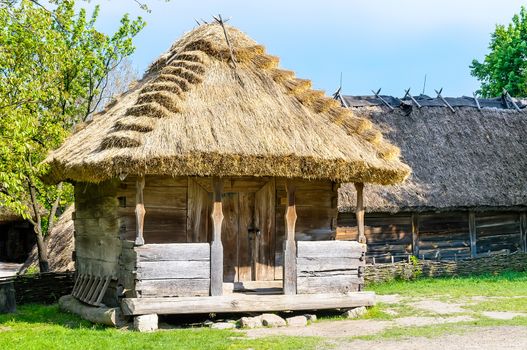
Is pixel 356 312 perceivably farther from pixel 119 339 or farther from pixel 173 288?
pixel 119 339

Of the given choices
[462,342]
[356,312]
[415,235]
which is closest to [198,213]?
[356,312]

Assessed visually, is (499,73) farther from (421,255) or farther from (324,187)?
(324,187)

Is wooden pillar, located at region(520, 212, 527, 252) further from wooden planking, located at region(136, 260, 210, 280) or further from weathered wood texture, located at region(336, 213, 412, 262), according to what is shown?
wooden planking, located at region(136, 260, 210, 280)

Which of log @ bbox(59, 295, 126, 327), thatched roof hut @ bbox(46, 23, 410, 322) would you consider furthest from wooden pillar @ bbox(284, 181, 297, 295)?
log @ bbox(59, 295, 126, 327)

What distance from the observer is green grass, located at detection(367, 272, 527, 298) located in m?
17.9

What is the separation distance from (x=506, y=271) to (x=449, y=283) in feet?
11.5

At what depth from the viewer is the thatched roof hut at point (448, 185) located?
22.7 meters

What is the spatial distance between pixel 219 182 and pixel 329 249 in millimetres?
2578

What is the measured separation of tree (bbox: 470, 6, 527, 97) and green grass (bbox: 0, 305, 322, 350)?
95.0 ft

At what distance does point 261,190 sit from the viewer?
15.7 m

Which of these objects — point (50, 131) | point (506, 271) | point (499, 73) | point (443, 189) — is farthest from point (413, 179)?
point (499, 73)

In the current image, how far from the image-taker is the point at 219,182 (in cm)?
1393

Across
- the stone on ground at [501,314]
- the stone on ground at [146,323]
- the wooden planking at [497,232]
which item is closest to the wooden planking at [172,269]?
the stone on ground at [146,323]

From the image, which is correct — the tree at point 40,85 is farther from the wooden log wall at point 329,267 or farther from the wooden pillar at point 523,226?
the wooden pillar at point 523,226
